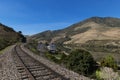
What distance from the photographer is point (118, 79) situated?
1470 centimetres

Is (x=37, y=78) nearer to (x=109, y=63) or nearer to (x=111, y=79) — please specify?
(x=111, y=79)

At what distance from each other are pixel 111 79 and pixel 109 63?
2133 centimetres

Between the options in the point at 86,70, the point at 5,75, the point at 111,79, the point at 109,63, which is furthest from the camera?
the point at 109,63

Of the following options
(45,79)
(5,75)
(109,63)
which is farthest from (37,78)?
(109,63)

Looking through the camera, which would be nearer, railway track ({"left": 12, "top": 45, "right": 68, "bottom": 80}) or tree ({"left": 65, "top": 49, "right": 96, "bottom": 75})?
railway track ({"left": 12, "top": 45, "right": 68, "bottom": 80})

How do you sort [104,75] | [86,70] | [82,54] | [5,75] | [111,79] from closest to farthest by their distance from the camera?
[111,79]
[104,75]
[5,75]
[86,70]
[82,54]

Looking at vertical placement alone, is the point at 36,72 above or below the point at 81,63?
above

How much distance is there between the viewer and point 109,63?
1390 inches

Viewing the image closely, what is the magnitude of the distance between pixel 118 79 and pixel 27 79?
5621 millimetres

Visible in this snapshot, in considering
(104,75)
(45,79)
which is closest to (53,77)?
(45,79)

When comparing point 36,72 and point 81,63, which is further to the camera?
point 81,63

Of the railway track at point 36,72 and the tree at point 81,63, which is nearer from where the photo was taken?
the railway track at point 36,72

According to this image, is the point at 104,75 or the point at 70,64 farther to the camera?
the point at 70,64

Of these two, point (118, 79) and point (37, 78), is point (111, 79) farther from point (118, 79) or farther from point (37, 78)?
A: point (37, 78)
